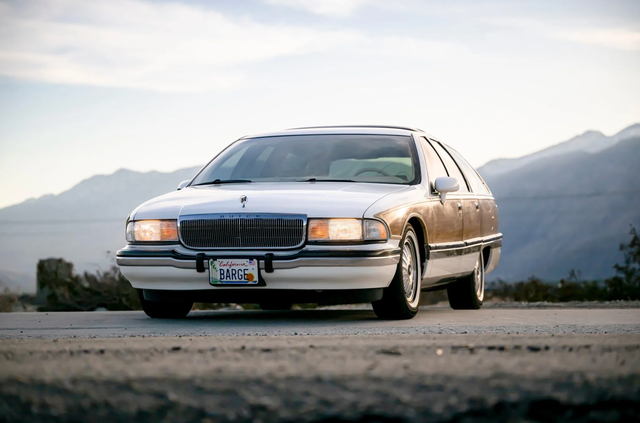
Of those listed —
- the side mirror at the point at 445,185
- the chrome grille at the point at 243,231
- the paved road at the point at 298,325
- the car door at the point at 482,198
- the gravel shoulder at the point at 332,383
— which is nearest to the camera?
the gravel shoulder at the point at 332,383

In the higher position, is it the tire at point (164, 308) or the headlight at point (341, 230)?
the headlight at point (341, 230)

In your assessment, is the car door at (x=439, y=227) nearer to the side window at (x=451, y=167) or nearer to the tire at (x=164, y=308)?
the side window at (x=451, y=167)

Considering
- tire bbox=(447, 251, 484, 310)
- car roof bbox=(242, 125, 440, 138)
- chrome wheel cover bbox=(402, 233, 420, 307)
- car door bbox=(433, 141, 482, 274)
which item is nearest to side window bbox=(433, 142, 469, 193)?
Answer: car door bbox=(433, 141, 482, 274)

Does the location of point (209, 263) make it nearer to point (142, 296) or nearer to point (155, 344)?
point (142, 296)

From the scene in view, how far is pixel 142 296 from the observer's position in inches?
315

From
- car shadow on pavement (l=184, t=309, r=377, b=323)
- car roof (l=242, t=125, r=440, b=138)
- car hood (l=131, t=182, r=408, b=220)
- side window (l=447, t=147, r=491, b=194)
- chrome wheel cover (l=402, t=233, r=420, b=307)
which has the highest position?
car roof (l=242, t=125, r=440, b=138)

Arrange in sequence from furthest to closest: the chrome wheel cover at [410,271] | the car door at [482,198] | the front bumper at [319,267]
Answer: the car door at [482,198], the chrome wheel cover at [410,271], the front bumper at [319,267]

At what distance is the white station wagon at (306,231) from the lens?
7.25 m

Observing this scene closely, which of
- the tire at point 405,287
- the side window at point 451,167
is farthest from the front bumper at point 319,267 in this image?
the side window at point 451,167

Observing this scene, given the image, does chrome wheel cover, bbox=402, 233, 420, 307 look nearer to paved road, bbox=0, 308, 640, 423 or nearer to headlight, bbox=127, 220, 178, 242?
headlight, bbox=127, 220, 178, 242

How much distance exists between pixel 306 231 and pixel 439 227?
1.74 metres

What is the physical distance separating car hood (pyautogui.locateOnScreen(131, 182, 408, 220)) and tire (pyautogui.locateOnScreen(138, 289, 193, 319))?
0.73 metres

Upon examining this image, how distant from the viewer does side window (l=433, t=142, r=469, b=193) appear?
9820 millimetres

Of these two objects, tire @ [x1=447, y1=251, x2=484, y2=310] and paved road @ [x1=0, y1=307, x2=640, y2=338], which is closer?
paved road @ [x1=0, y1=307, x2=640, y2=338]
